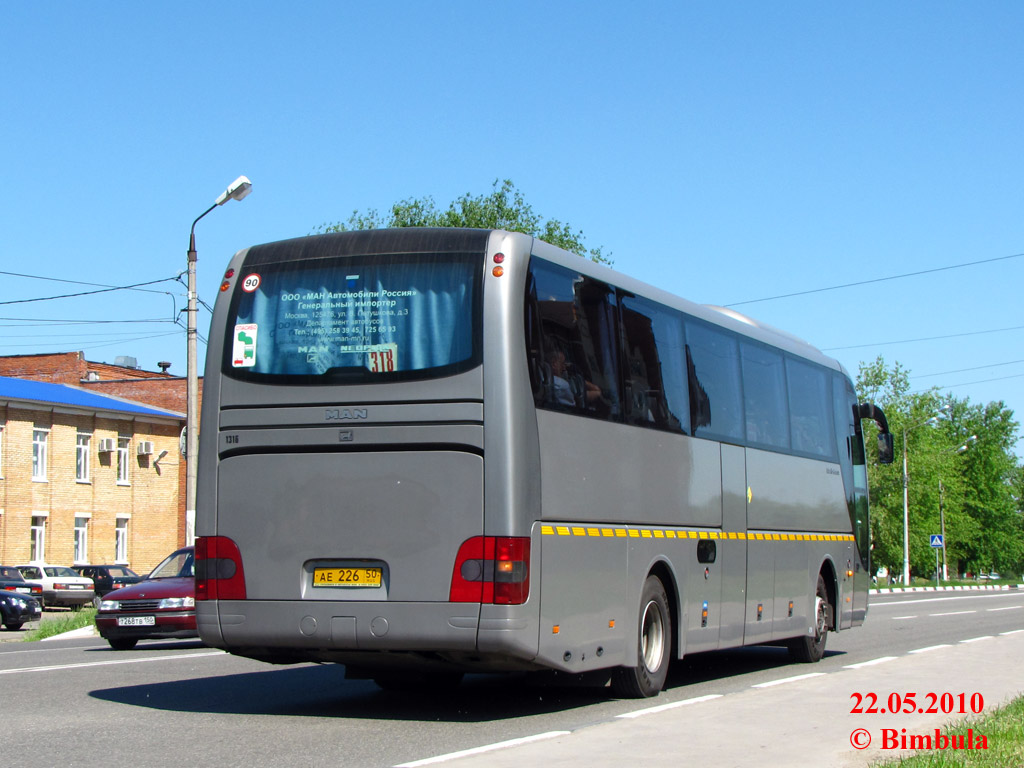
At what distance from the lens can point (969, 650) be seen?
57.4ft

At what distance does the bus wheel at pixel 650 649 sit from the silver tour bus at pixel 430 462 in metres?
0.03

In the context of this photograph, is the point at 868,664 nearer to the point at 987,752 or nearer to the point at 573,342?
the point at 573,342

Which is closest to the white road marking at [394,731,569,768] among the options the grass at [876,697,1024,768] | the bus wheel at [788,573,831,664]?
the grass at [876,697,1024,768]

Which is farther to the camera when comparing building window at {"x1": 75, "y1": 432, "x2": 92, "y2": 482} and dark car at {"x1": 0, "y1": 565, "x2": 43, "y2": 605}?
building window at {"x1": 75, "y1": 432, "x2": 92, "y2": 482}

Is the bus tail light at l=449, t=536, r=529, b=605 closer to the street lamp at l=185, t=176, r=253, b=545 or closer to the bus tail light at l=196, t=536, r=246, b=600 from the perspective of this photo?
the bus tail light at l=196, t=536, r=246, b=600

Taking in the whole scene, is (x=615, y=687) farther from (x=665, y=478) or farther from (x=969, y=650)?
(x=969, y=650)

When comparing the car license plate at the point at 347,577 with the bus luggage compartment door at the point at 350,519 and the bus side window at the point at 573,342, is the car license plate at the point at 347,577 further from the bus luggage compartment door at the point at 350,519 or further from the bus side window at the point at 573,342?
the bus side window at the point at 573,342

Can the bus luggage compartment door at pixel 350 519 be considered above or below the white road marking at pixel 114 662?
above

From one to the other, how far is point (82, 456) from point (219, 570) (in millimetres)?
48202

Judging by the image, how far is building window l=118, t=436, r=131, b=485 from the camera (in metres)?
58.8

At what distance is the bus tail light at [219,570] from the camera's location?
10.8 meters

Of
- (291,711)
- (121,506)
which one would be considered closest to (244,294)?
(291,711)

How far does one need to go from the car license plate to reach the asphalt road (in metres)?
1.03

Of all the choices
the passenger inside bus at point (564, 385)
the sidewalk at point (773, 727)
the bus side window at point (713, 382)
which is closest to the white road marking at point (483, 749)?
the sidewalk at point (773, 727)
